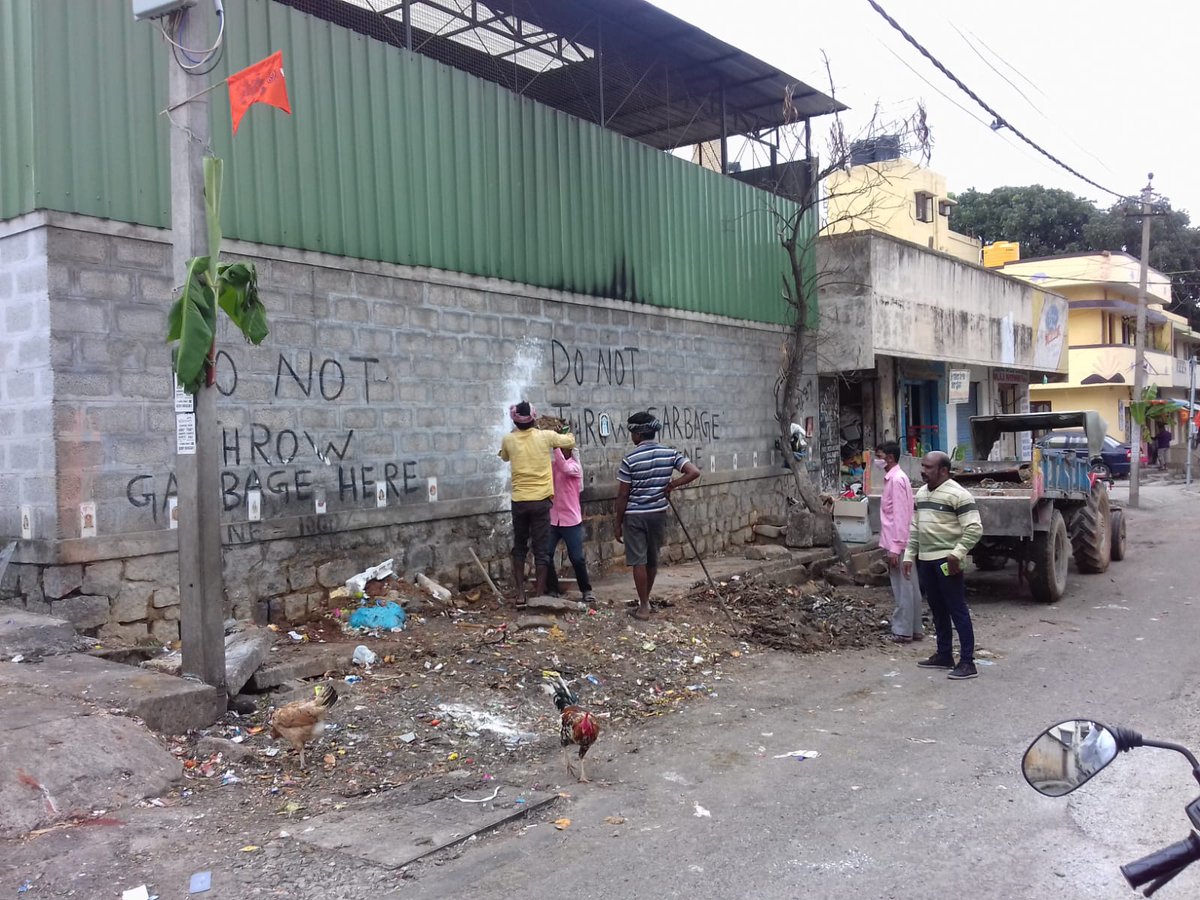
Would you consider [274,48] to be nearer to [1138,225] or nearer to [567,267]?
[567,267]

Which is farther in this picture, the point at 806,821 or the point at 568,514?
the point at 568,514

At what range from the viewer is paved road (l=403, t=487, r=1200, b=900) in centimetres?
388

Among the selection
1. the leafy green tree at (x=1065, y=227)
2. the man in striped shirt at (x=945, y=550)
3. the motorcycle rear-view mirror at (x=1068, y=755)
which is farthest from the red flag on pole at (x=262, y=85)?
the leafy green tree at (x=1065, y=227)

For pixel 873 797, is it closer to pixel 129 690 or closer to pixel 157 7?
pixel 129 690

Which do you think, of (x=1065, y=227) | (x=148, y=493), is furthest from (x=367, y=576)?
(x=1065, y=227)

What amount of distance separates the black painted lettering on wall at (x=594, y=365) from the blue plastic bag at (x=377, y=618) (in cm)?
369

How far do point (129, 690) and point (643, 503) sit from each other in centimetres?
463

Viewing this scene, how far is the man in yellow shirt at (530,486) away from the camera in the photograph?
8.92 metres

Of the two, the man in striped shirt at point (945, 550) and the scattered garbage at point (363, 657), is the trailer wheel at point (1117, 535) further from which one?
the scattered garbage at point (363, 657)

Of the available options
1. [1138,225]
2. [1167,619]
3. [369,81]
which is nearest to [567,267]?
[369,81]

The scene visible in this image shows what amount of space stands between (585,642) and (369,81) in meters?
5.34

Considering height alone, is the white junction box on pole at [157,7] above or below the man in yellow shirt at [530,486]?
above

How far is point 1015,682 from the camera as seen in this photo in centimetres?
720

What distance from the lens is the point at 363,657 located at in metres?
7.06
